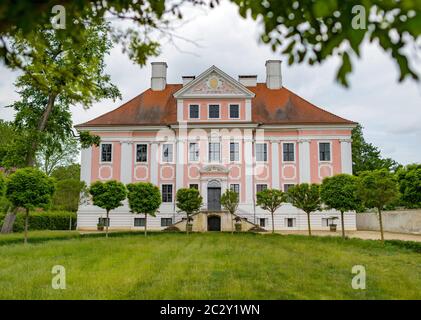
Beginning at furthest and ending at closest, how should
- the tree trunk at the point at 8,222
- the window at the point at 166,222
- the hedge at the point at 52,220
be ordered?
the window at the point at 166,222 → the hedge at the point at 52,220 → the tree trunk at the point at 8,222

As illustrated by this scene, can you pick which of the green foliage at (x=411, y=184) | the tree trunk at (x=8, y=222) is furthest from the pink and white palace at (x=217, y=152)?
the green foliage at (x=411, y=184)

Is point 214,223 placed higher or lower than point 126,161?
lower

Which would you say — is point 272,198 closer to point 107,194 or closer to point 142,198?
point 142,198

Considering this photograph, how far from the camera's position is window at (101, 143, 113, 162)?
32125mm

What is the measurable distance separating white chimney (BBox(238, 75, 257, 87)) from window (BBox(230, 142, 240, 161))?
810 cm

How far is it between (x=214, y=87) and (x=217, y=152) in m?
5.16

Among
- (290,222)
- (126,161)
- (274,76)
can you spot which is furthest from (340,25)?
(274,76)

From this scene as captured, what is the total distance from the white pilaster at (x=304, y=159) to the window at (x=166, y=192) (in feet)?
33.7

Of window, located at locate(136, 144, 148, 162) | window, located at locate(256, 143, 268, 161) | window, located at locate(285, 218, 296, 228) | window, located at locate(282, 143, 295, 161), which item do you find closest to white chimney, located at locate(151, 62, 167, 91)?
window, located at locate(136, 144, 148, 162)

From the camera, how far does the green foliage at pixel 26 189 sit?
1733 cm

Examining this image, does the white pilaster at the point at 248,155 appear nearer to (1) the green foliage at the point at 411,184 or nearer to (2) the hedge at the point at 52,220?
(2) the hedge at the point at 52,220

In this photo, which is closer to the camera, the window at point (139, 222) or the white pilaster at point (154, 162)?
the window at point (139, 222)

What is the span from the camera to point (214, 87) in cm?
3173
